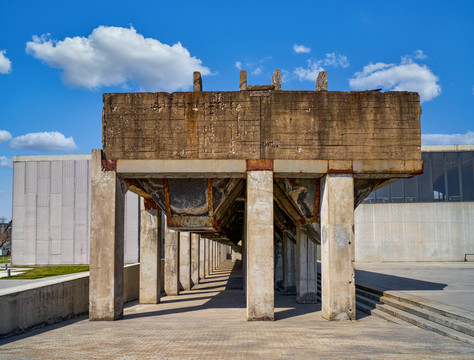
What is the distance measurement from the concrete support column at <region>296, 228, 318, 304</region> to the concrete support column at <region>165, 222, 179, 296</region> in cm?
715

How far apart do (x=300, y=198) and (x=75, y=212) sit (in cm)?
3734

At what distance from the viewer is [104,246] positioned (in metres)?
13.1

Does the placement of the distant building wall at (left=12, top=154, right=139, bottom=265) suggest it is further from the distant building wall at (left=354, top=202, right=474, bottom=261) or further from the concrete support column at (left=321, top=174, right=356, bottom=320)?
the concrete support column at (left=321, top=174, right=356, bottom=320)

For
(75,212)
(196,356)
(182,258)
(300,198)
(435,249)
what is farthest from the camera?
(75,212)

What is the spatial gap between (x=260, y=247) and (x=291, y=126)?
389 centimetres

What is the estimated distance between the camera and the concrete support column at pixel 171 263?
70.7 feet

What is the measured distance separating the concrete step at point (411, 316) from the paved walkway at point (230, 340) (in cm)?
21

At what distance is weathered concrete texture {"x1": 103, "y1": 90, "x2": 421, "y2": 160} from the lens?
13344 millimetres

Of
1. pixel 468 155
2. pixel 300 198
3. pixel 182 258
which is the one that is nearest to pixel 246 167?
pixel 300 198

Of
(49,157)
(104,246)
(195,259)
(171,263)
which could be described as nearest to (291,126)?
(104,246)

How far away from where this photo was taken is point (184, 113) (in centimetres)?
1344

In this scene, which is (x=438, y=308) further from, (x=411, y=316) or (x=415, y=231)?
(x=415, y=231)

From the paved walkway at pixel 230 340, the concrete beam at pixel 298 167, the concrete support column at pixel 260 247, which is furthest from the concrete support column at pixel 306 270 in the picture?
the concrete beam at pixel 298 167

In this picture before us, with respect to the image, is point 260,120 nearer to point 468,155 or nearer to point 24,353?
point 24,353
